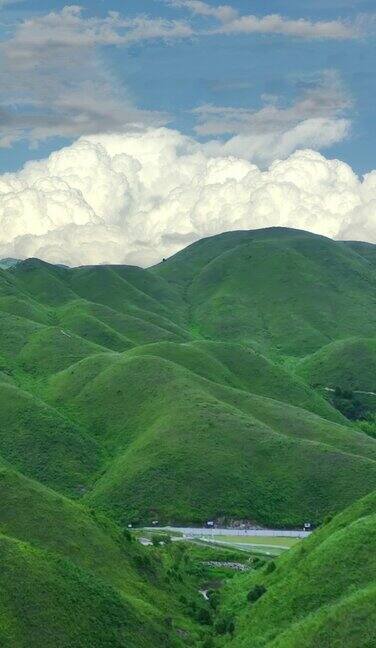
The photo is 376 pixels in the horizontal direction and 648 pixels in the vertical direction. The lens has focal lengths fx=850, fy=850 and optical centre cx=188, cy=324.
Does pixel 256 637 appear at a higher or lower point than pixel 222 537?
higher

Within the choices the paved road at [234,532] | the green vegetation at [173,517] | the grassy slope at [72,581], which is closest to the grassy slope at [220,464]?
the green vegetation at [173,517]

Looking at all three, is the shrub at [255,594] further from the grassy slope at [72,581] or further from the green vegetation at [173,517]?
the grassy slope at [72,581]

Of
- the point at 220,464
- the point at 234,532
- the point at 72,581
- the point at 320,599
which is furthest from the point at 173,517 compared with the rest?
the point at 320,599

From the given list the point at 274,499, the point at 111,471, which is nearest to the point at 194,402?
the point at 111,471

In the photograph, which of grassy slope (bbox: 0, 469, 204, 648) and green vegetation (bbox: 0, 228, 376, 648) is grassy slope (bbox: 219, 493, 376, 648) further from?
grassy slope (bbox: 0, 469, 204, 648)

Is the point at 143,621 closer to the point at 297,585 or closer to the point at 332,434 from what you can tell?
the point at 297,585
